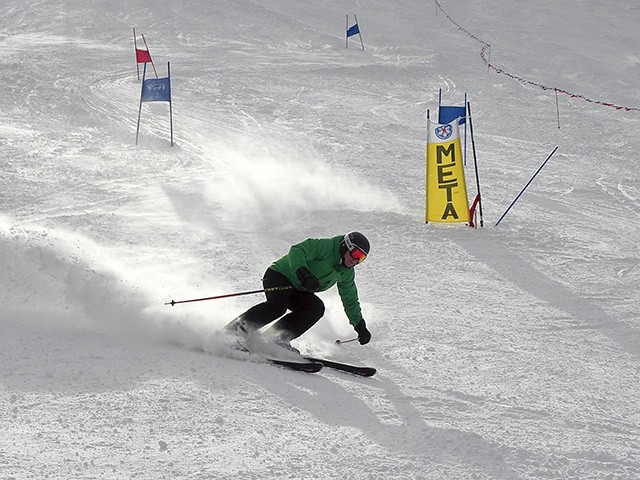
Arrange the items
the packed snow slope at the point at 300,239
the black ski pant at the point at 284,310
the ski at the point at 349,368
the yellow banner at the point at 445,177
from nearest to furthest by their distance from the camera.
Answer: the packed snow slope at the point at 300,239 < the ski at the point at 349,368 < the black ski pant at the point at 284,310 < the yellow banner at the point at 445,177

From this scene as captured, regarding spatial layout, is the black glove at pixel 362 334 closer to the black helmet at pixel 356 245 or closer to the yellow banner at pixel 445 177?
the black helmet at pixel 356 245

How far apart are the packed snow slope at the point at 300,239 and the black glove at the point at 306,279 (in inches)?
26.7

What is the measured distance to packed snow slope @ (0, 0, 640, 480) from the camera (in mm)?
4480

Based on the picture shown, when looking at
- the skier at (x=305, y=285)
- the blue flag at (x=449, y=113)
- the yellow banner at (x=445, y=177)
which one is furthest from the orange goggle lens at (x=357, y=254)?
the blue flag at (x=449, y=113)

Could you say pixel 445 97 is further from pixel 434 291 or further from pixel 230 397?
pixel 230 397

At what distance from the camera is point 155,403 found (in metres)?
4.68

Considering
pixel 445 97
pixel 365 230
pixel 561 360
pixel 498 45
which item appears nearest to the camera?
pixel 561 360

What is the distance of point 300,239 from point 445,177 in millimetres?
2344

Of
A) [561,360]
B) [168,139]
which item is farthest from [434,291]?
[168,139]

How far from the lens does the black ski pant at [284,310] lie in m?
5.96

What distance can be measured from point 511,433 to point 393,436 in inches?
31.7

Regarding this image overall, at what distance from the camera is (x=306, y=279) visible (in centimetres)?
570

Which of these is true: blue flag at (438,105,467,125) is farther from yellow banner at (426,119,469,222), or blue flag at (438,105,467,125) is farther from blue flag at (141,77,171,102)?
blue flag at (141,77,171,102)

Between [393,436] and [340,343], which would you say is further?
[340,343]
